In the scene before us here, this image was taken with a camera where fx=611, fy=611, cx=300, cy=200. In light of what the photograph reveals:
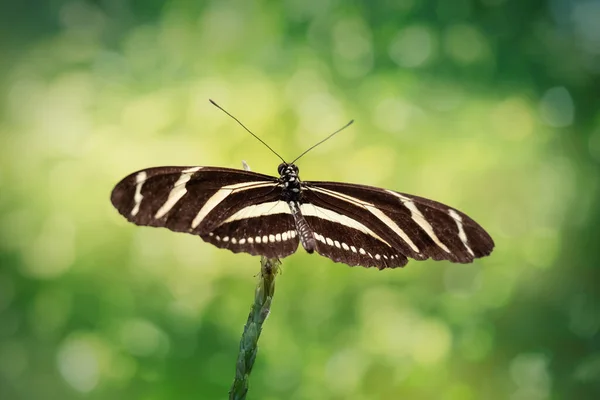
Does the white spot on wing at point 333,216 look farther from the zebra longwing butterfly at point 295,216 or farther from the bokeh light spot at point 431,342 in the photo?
the bokeh light spot at point 431,342

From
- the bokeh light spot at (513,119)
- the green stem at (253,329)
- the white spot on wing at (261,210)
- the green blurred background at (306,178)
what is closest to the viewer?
the green stem at (253,329)

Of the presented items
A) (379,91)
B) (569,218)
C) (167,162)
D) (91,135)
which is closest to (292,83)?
(379,91)

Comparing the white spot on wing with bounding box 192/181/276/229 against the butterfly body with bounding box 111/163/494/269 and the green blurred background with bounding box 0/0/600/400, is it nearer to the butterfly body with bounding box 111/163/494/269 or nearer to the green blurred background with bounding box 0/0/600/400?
the butterfly body with bounding box 111/163/494/269

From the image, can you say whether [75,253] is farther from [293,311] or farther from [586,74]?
[586,74]

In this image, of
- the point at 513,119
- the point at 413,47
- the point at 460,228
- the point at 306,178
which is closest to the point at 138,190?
the point at 460,228

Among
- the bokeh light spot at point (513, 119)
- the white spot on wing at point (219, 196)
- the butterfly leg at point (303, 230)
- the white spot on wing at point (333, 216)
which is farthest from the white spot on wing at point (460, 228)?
the bokeh light spot at point (513, 119)

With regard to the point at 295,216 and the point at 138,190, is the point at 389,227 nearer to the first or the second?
the point at 295,216

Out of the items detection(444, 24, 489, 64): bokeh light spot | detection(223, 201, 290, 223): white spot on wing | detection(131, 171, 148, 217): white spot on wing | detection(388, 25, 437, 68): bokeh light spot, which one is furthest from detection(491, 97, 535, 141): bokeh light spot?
detection(131, 171, 148, 217): white spot on wing

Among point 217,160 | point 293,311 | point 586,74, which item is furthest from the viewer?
point 586,74
